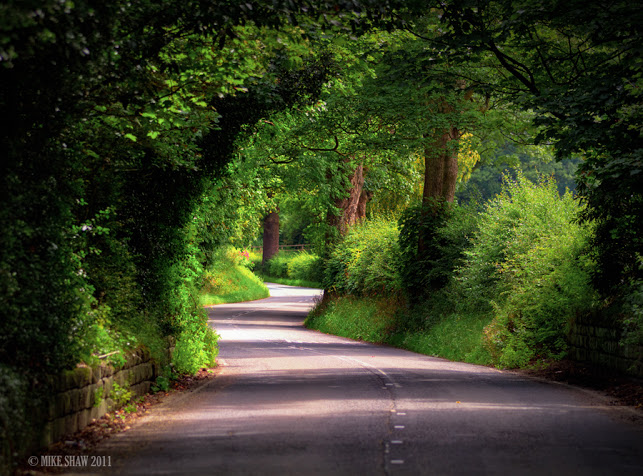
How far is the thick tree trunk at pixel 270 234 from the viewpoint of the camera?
73.7 m

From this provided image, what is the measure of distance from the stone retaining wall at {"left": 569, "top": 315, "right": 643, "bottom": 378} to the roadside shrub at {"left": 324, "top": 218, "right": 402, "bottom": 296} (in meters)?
13.0

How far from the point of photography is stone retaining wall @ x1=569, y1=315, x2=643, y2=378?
13930 millimetres

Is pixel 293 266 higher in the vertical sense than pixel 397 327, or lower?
higher

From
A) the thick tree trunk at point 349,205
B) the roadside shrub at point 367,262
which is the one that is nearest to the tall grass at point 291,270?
Result: the thick tree trunk at point 349,205

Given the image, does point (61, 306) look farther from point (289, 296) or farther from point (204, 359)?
point (289, 296)

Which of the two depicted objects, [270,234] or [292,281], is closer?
[270,234]

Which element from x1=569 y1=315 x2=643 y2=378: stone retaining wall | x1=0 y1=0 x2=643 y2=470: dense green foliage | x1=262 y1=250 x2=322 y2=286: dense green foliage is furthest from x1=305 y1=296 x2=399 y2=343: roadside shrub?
x1=262 y1=250 x2=322 y2=286: dense green foliage

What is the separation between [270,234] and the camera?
7962 cm

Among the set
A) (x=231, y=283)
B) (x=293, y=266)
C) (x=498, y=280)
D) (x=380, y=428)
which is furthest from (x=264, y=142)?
(x=293, y=266)

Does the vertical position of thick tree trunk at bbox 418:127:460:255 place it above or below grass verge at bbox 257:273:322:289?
above

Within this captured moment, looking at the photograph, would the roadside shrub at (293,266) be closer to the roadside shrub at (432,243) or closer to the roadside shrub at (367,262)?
the roadside shrub at (367,262)

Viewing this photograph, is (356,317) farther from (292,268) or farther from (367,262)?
(292,268)

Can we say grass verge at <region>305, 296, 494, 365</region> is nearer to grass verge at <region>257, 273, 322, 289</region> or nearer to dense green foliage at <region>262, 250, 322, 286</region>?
dense green foliage at <region>262, 250, 322, 286</region>

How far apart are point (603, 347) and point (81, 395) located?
10396 millimetres
